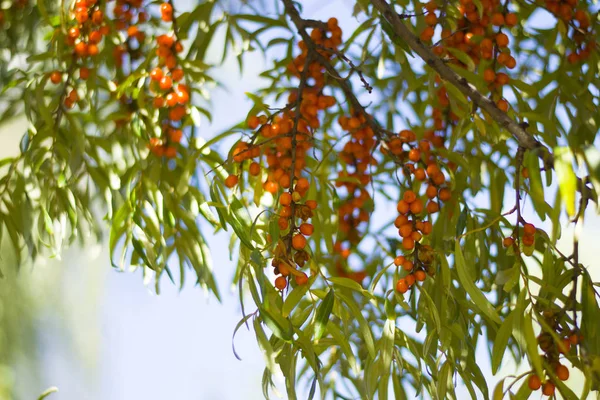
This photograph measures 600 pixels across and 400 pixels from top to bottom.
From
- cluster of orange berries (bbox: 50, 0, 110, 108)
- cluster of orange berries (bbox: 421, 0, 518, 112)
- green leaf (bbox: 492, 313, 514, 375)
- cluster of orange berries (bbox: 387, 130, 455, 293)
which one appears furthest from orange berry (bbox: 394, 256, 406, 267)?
cluster of orange berries (bbox: 50, 0, 110, 108)

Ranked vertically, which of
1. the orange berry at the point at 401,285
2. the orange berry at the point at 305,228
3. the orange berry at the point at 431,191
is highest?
the orange berry at the point at 431,191

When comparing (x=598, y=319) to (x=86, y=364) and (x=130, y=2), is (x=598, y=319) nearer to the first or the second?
(x=130, y=2)

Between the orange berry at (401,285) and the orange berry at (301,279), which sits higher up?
the orange berry at (301,279)

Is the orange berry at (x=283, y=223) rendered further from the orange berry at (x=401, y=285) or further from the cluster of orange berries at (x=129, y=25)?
the cluster of orange berries at (x=129, y=25)

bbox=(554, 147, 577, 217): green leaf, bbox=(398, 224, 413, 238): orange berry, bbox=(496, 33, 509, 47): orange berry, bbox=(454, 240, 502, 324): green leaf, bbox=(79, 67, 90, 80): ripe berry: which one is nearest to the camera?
bbox=(554, 147, 577, 217): green leaf

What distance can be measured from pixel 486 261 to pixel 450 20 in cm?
27

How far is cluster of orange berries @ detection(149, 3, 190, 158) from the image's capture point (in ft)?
2.60

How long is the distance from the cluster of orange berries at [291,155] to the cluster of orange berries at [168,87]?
103mm

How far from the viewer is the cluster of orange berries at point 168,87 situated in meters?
0.79

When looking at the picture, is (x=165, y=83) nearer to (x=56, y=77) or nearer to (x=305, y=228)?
(x=56, y=77)

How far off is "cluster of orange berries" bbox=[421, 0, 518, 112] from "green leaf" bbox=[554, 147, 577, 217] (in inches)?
11.1

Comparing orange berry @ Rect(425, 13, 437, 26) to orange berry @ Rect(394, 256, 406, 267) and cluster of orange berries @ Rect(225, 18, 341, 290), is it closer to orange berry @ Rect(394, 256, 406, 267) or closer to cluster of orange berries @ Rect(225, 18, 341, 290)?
cluster of orange berries @ Rect(225, 18, 341, 290)

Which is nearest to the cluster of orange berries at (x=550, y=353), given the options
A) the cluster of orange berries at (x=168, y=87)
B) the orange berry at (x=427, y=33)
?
the orange berry at (x=427, y=33)

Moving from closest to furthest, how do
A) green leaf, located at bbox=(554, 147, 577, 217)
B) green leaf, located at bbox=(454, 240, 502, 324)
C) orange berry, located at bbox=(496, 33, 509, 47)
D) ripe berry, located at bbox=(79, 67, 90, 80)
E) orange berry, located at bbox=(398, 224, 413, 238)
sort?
green leaf, located at bbox=(554, 147, 577, 217)
green leaf, located at bbox=(454, 240, 502, 324)
orange berry, located at bbox=(398, 224, 413, 238)
orange berry, located at bbox=(496, 33, 509, 47)
ripe berry, located at bbox=(79, 67, 90, 80)
